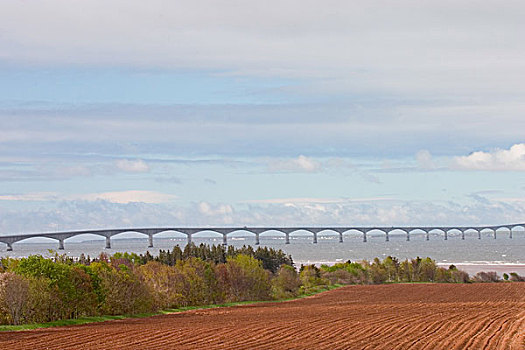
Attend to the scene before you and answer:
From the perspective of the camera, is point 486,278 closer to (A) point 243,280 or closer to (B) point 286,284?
(B) point 286,284

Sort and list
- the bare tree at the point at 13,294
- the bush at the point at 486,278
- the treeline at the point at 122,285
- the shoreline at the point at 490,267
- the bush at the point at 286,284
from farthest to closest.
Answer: the shoreline at the point at 490,267 → the bush at the point at 486,278 → the bush at the point at 286,284 → the treeline at the point at 122,285 → the bare tree at the point at 13,294

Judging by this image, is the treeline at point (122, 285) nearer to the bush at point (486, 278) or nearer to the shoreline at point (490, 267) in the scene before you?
the bush at point (486, 278)

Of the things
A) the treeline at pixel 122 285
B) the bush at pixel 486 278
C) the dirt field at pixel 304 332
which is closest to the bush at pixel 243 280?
the treeline at pixel 122 285

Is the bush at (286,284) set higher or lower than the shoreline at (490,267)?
lower

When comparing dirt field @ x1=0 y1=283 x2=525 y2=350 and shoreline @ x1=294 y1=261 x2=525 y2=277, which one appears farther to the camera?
shoreline @ x1=294 y1=261 x2=525 y2=277

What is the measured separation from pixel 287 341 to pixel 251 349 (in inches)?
141

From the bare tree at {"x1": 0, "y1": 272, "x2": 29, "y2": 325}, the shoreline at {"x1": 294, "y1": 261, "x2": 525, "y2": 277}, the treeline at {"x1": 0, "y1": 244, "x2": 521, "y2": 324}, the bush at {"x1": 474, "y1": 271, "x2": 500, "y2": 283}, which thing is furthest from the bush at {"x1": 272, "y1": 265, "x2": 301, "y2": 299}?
the shoreline at {"x1": 294, "y1": 261, "x2": 525, "y2": 277}

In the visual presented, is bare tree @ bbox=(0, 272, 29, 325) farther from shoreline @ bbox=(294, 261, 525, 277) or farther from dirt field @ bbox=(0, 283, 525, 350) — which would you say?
shoreline @ bbox=(294, 261, 525, 277)

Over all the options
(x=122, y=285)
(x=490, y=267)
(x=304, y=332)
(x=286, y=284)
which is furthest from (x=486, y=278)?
(x=304, y=332)

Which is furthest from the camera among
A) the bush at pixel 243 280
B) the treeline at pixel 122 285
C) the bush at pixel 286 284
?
the bush at pixel 286 284

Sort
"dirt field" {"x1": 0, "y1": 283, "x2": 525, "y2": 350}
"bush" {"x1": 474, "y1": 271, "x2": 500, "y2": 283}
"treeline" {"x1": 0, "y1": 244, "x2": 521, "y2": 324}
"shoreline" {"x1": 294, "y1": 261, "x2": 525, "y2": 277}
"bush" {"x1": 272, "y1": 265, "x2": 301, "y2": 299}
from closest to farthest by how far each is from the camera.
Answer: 1. "dirt field" {"x1": 0, "y1": 283, "x2": 525, "y2": 350}
2. "treeline" {"x1": 0, "y1": 244, "x2": 521, "y2": 324}
3. "bush" {"x1": 272, "y1": 265, "x2": 301, "y2": 299}
4. "bush" {"x1": 474, "y1": 271, "x2": 500, "y2": 283}
5. "shoreline" {"x1": 294, "y1": 261, "x2": 525, "y2": 277}

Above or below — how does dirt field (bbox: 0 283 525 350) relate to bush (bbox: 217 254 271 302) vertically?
below

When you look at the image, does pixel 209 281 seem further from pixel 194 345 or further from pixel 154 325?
pixel 194 345

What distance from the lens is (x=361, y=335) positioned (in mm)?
39906
